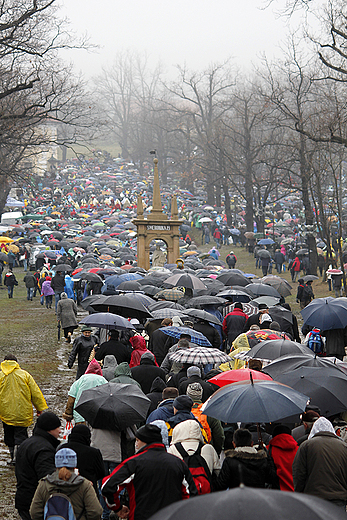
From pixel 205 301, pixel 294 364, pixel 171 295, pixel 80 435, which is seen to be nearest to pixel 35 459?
pixel 80 435

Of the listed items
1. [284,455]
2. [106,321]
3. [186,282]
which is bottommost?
[284,455]

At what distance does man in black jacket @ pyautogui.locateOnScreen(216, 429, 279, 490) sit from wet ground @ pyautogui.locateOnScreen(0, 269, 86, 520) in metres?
2.68

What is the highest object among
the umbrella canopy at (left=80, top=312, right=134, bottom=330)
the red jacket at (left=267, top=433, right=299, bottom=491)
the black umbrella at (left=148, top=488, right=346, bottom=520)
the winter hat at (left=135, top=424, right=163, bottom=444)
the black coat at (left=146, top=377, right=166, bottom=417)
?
the black umbrella at (left=148, top=488, right=346, bottom=520)

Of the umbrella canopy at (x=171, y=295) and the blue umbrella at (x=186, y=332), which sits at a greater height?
the umbrella canopy at (x=171, y=295)

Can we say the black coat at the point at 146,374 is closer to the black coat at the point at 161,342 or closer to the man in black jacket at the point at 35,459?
the black coat at the point at 161,342

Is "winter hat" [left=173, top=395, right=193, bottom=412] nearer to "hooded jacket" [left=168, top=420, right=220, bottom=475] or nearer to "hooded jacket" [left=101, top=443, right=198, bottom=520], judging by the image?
"hooded jacket" [left=168, top=420, right=220, bottom=475]

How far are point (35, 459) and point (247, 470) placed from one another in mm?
1740

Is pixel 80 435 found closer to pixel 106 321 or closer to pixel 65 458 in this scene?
pixel 65 458

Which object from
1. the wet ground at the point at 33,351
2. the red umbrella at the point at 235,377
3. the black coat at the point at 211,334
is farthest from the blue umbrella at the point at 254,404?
the black coat at the point at 211,334

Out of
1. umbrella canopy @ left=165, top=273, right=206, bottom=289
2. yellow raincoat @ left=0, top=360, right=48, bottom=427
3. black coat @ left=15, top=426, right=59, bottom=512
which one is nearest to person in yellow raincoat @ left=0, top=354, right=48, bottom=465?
yellow raincoat @ left=0, top=360, right=48, bottom=427

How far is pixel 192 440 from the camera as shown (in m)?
5.48

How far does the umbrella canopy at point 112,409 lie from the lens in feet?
20.7

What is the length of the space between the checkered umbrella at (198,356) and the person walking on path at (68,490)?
358cm

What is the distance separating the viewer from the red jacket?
555 centimetres
